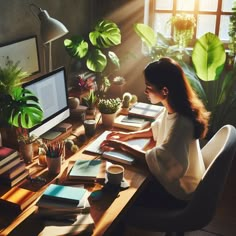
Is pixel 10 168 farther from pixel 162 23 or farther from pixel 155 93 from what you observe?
pixel 162 23

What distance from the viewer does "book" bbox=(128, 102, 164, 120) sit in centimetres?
273

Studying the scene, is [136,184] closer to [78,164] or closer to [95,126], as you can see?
[78,164]

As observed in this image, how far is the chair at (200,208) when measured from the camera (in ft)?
6.29

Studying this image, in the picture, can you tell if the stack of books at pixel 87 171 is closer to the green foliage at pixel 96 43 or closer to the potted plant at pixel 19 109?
the potted plant at pixel 19 109

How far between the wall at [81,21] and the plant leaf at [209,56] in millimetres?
873

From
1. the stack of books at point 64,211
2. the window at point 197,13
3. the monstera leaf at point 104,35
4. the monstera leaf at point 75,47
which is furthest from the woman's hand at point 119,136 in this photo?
the window at point 197,13

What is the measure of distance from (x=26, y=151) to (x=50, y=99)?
14.7 inches

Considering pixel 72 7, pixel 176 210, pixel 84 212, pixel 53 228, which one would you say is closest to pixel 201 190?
pixel 176 210

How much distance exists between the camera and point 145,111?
9.18ft

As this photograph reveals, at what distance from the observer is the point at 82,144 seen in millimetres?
2412

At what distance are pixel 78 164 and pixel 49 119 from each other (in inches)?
15.7

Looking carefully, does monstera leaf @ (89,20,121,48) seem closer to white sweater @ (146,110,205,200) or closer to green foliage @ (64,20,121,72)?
green foliage @ (64,20,121,72)

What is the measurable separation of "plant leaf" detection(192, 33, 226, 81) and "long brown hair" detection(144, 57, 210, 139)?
1.13 m

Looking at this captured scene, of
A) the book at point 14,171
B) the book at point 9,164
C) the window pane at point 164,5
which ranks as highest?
the window pane at point 164,5
